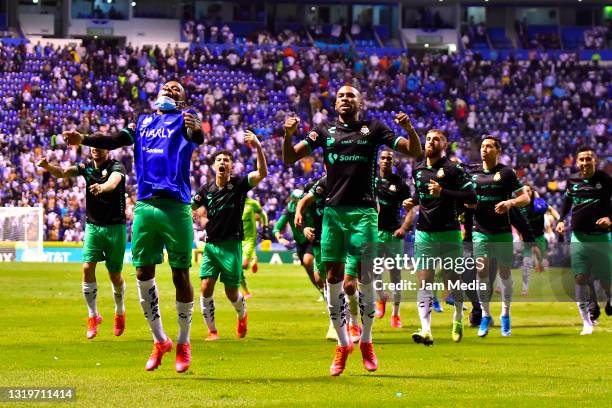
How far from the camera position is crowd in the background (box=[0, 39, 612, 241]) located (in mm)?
50844

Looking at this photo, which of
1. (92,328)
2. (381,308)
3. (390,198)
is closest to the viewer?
(92,328)

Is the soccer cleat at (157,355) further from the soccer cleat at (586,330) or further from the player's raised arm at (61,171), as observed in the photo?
the soccer cleat at (586,330)

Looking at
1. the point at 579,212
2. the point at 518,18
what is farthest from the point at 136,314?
the point at 518,18

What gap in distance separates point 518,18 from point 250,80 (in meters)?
21.9

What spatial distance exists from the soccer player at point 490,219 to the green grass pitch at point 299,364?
30.0 inches

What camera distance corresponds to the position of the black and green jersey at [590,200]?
1967cm

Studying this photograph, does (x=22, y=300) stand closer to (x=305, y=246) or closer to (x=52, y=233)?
(x=305, y=246)

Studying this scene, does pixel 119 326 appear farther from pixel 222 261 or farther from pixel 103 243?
pixel 222 261

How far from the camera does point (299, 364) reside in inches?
559

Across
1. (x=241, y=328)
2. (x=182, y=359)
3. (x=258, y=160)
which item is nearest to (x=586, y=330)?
(x=241, y=328)

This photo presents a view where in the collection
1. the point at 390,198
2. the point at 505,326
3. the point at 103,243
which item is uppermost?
the point at 390,198

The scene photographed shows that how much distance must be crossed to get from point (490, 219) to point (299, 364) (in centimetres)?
556

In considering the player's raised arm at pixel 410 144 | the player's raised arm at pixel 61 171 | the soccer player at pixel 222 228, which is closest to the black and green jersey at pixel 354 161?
the player's raised arm at pixel 410 144

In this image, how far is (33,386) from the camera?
11672 mm
